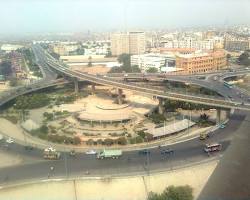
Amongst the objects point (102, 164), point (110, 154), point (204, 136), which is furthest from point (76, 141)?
point (204, 136)

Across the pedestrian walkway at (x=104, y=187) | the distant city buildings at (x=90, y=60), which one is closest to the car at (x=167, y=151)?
the pedestrian walkway at (x=104, y=187)

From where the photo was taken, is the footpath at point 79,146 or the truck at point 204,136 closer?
the footpath at point 79,146

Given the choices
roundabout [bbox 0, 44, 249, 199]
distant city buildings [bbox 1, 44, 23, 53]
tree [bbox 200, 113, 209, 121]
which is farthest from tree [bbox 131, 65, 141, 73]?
distant city buildings [bbox 1, 44, 23, 53]

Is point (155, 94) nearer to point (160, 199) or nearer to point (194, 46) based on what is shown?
point (160, 199)

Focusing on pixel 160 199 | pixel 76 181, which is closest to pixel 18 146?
pixel 76 181

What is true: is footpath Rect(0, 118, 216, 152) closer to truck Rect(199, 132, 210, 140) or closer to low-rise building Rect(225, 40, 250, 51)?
truck Rect(199, 132, 210, 140)

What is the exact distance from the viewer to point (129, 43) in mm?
24609

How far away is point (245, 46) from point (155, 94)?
49.0ft

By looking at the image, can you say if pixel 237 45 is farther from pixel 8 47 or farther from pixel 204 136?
pixel 204 136

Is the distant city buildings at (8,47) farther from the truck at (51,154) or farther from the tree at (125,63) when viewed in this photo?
the truck at (51,154)

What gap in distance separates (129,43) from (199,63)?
920 cm

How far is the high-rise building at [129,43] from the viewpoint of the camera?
960 inches

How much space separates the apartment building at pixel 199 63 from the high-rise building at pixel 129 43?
799 cm

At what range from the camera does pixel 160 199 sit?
457cm
